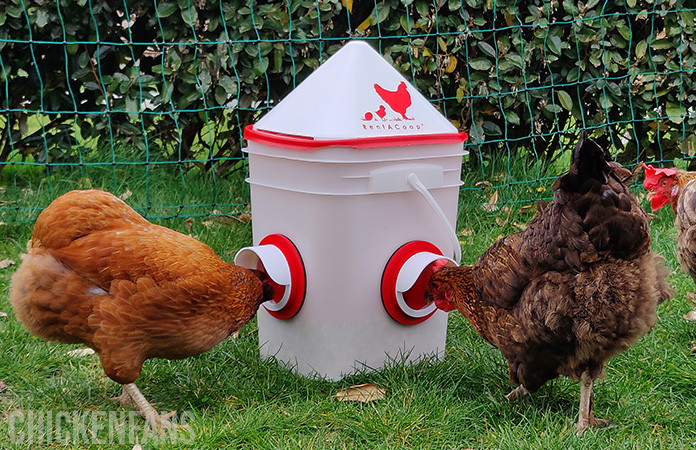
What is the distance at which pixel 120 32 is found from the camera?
4.61m

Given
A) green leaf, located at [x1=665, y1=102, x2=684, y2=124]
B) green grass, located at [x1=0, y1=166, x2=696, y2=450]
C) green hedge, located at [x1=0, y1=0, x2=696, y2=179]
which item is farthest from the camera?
green leaf, located at [x1=665, y1=102, x2=684, y2=124]

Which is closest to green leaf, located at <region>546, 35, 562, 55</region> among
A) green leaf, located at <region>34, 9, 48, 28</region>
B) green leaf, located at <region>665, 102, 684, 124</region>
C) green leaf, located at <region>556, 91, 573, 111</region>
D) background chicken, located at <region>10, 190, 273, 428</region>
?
green leaf, located at <region>556, 91, 573, 111</region>

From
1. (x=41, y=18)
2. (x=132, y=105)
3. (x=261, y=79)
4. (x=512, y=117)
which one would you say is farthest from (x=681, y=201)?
(x=41, y=18)

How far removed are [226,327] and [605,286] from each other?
136 centimetres

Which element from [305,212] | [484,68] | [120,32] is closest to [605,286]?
[305,212]

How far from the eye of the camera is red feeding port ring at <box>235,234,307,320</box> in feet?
9.41

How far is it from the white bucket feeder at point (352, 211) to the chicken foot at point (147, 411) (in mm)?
612

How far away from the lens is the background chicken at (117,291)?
8.14ft

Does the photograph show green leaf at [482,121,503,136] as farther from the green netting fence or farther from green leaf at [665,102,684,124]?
green leaf at [665,102,684,124]

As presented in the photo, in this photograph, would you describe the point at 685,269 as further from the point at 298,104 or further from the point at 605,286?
the point at 298,104

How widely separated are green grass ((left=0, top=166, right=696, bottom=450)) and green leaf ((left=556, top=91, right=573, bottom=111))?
1738 mm

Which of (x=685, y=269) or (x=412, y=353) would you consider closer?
(x=412, y=353)

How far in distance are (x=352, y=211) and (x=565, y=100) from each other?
2549 millimetres

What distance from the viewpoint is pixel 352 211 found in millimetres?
2760
